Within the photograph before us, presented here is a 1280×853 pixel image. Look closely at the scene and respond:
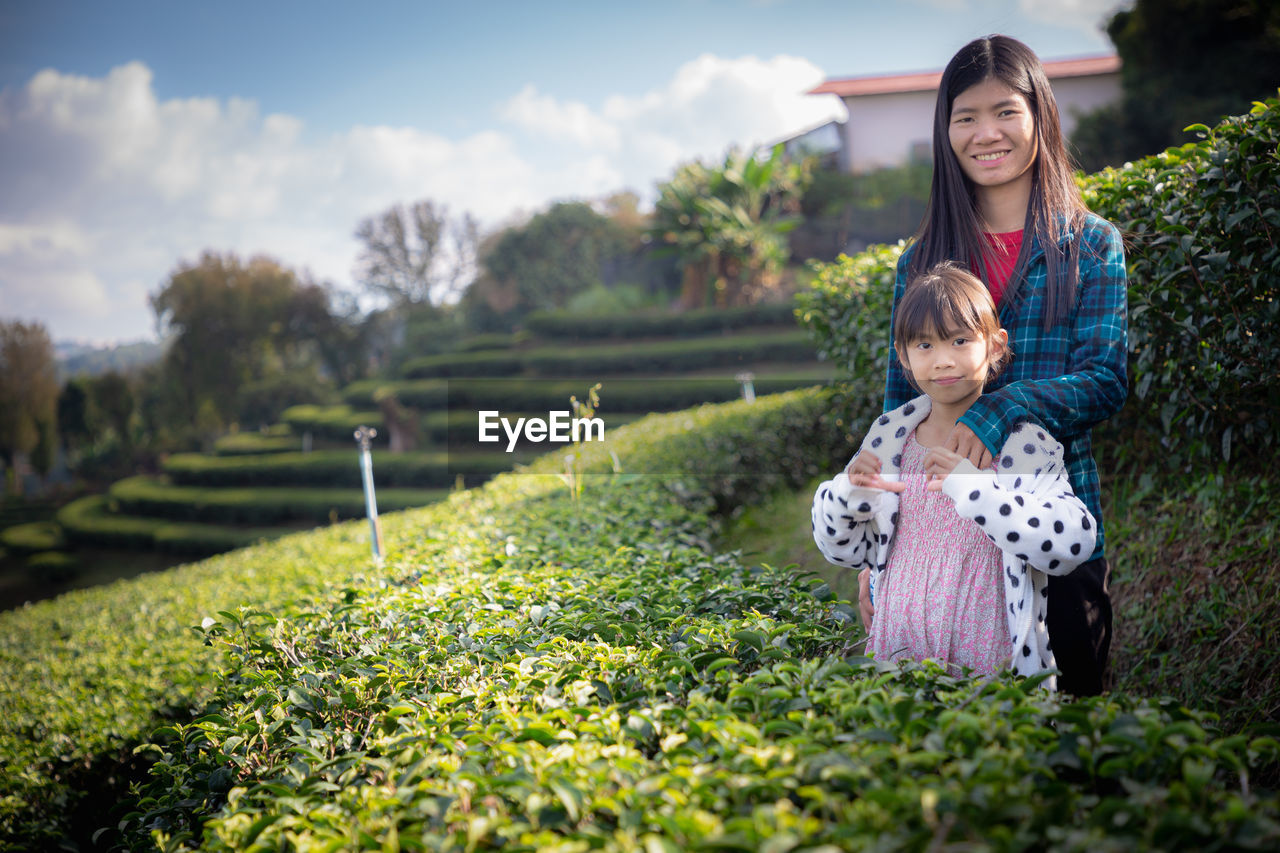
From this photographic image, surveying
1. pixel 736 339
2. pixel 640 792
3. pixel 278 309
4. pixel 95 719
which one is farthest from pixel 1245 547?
pixel 278 309

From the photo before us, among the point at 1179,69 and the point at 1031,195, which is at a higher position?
the point at 1179,69

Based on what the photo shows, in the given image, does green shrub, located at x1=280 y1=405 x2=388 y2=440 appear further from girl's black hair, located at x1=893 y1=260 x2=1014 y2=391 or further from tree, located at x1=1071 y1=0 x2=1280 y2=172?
girl's black hair, located at x1=893 y1=260 x2=1014 y2=391

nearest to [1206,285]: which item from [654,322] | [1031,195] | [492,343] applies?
[1031,195]

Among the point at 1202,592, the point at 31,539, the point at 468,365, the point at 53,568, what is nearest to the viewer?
the point at 1202,592

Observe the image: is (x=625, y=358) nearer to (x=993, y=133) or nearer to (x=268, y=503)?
(x=268, y=503)

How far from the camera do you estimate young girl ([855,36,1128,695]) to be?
126 centimetres

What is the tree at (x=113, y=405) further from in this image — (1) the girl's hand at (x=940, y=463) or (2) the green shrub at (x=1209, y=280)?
(1) the girl's hand at (x=940, y=463)

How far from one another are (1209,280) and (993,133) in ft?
4.03

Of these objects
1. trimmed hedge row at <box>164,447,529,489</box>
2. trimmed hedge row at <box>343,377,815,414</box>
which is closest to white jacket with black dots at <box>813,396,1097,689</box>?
trimmed hedge row at <box>343,377,815,414</box>

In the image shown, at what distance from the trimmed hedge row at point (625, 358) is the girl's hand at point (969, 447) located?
1498cm

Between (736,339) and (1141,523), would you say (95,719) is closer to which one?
(1141,523)

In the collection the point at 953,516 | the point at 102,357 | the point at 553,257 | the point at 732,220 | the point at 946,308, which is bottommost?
the point at 953,516

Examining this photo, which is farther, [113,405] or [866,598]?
[113,405]

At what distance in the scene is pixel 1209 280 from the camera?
7.14ft
